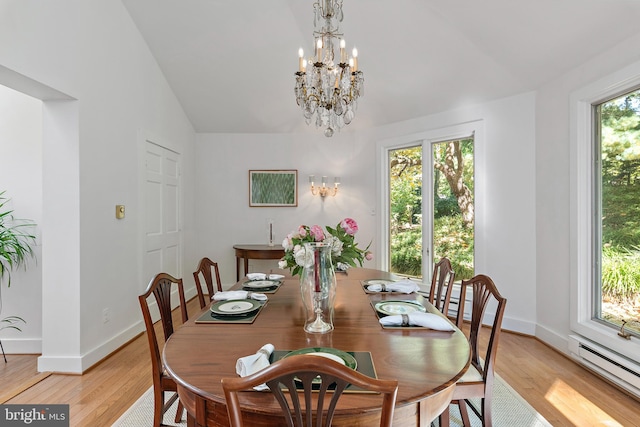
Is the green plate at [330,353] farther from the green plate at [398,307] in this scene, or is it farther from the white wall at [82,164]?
the white wall at [82,164]

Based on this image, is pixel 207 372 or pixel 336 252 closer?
pixel 207 372

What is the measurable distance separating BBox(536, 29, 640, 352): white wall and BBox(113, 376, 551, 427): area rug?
1.08 m

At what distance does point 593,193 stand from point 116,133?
4.00 m

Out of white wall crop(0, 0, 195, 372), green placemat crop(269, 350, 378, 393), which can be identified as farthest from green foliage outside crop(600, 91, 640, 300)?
white wall crop(0, 0, 195, 372)

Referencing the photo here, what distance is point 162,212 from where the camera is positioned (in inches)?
165

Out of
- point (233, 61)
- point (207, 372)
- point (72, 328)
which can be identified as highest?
point (233, 61)

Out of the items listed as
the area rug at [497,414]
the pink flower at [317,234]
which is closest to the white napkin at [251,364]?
the pink flower at [317,234]

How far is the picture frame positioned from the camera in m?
5.27

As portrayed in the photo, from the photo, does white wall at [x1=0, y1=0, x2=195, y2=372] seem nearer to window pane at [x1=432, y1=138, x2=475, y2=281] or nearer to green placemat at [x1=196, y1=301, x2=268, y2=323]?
green placemat at [x1=196, y1=301, x2=268, y2=323]

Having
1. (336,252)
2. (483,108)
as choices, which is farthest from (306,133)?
(336,252)

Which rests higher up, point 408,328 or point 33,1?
point 33,1

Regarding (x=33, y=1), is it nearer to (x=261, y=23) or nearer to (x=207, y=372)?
Answer: (x=261, y=23)

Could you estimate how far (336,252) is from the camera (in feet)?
6.14

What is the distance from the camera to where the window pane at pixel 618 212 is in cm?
251
